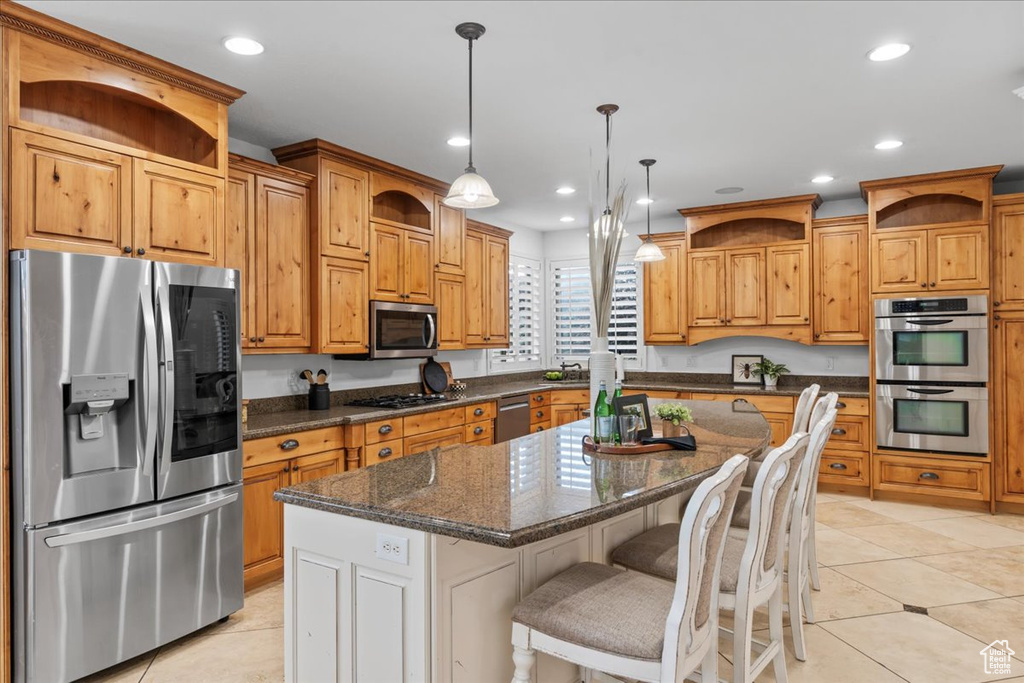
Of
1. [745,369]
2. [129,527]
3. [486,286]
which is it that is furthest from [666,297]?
[129,527]

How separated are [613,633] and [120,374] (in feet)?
7.19

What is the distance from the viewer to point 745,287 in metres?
5.89

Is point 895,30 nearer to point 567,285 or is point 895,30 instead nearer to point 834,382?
point 834,382

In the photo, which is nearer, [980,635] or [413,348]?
[980,635]

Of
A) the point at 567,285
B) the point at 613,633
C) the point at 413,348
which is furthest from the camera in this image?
the point at 567,285

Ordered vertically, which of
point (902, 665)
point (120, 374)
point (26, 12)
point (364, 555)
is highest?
point (26, 12)

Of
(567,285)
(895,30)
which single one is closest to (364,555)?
(895,30)

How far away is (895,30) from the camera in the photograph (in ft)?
8.49

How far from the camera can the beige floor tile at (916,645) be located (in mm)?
2592

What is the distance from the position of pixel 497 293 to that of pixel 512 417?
126cm

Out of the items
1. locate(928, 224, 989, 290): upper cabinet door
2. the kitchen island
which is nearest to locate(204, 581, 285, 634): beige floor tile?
the kitchen island

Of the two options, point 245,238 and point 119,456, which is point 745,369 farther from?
point 119,456

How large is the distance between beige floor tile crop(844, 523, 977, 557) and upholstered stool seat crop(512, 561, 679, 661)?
3087mm

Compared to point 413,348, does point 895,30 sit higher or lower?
higher
